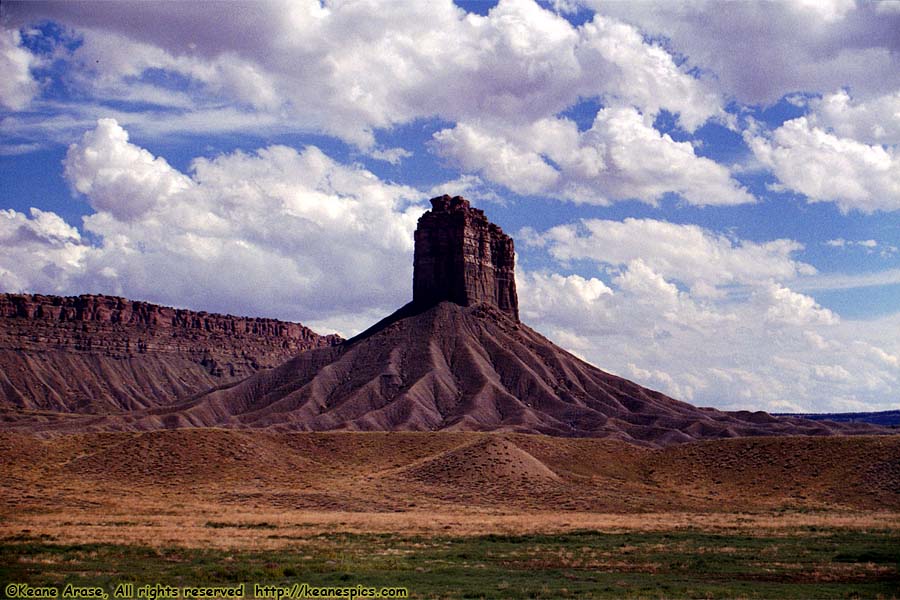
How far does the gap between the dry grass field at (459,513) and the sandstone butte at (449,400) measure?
56.9 m

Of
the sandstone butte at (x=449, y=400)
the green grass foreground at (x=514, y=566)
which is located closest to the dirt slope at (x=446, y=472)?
the green grass foreground at (x=514, y=566)

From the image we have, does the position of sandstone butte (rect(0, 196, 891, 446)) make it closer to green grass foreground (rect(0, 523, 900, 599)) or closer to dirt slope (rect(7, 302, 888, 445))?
dirt slope (rect(7, 302, 888, 445))

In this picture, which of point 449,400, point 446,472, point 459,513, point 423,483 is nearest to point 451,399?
point 449,400

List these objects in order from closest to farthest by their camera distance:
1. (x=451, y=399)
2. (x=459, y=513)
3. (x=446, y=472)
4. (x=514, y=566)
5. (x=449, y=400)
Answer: (x=514, y=566), (x=459, y=513), (x=446, y=472), (x=449, y=400), (x=451, y=399)

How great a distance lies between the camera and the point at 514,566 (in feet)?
122

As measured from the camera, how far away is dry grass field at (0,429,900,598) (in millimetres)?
34094

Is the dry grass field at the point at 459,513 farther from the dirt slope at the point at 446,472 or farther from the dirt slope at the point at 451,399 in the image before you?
the dirt slope at the point at 451,399

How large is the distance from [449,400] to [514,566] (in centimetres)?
13550

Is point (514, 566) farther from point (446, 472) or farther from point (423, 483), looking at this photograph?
point (446, 472)

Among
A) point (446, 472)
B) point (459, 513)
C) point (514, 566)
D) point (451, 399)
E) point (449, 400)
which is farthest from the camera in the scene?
point (451, 399)

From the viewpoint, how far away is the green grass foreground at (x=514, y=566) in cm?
3123

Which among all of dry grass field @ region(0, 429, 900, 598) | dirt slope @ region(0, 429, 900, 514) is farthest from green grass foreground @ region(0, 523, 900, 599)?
dirt slope @ region(0, 429, 900, 514)

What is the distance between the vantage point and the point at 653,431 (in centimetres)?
15888

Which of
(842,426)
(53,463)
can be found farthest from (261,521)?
(842,426)
